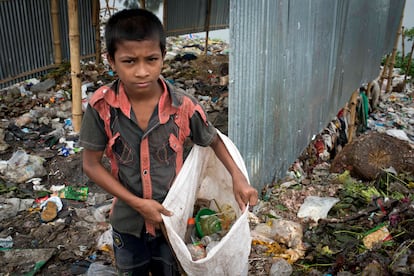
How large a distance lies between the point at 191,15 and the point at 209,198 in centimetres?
880

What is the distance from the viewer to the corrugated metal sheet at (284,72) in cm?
287

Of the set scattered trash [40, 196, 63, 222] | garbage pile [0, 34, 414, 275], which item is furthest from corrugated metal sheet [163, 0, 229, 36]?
scattered trash [40, 196, 63, 222]

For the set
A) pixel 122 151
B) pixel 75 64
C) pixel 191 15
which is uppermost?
pixel 191 15

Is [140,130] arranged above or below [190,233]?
above

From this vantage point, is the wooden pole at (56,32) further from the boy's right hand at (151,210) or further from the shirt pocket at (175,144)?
the boy's right hand at (151,210)

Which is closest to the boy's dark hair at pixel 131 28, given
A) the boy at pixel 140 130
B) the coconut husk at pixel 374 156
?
the boy at pixel 140 130

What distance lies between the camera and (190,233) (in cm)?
178

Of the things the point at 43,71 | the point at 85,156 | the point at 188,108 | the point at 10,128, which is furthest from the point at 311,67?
the point at 43,71

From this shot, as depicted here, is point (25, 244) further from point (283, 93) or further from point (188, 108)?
point (283, 93)

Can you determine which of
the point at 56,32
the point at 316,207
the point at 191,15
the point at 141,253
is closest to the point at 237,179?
the point at 141,253

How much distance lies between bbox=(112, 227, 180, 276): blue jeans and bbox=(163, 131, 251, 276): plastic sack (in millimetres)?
130

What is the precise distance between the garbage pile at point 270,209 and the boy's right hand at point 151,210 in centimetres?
28

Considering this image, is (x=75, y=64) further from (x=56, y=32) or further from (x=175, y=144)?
(x=175, y=144)

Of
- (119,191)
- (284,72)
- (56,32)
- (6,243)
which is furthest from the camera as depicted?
(56,32)
